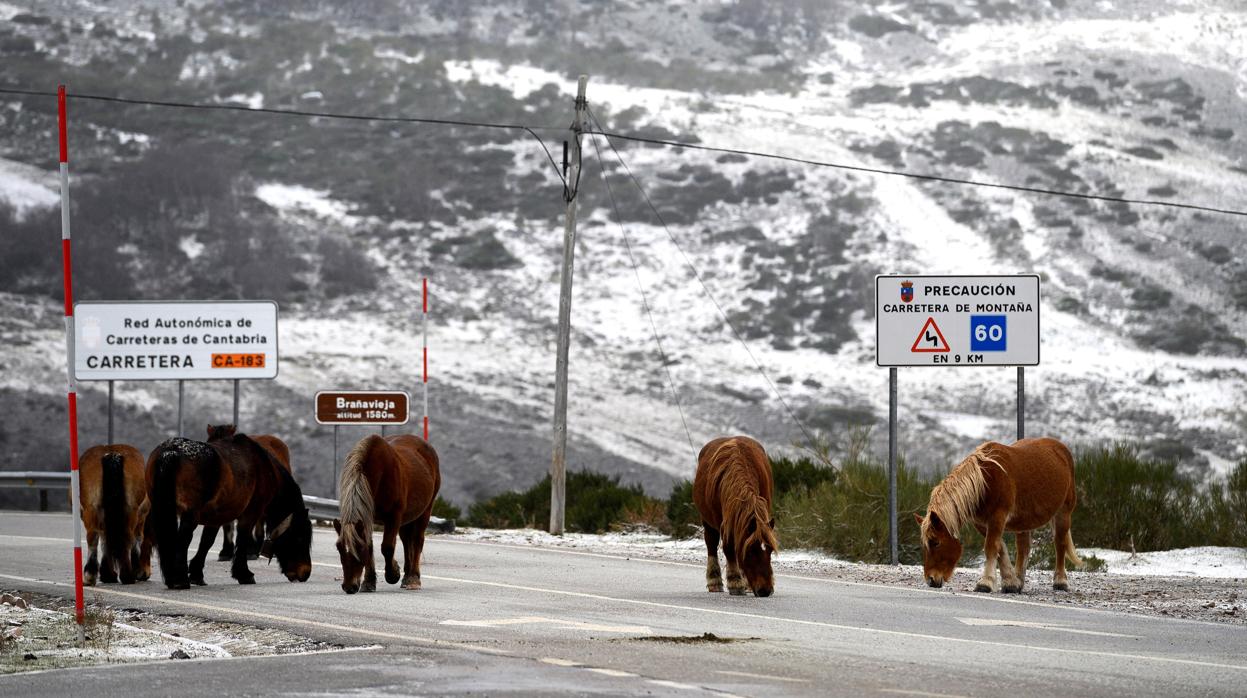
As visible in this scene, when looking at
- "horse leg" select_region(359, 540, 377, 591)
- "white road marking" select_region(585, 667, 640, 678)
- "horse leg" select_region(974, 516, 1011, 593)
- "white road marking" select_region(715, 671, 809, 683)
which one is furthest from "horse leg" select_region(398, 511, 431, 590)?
"white road marking" select_region(715, 671, 809, 683)

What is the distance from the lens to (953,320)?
853 inches

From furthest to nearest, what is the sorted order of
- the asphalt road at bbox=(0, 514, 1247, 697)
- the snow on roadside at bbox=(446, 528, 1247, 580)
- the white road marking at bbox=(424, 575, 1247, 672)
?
the snow on roadside at bbox=(446, 528, 1247, 580) < the white road marking at bbox=(424, 575, 1247, 672) < the asphalt road at bbox=(0, 514, 1247, 697)

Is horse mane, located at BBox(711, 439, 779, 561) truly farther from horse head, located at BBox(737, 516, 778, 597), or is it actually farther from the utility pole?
the utility pole

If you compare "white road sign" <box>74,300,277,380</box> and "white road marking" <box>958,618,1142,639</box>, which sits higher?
"white road sign" <box>74,300,277,380</box>

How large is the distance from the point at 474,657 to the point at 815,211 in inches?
2631

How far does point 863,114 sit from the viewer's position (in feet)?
291

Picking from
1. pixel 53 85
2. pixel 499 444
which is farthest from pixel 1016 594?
pixel 53 85

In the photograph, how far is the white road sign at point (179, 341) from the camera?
30984mm

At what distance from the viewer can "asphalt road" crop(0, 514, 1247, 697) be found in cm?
971

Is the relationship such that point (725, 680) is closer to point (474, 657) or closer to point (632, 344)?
point (474, 657)

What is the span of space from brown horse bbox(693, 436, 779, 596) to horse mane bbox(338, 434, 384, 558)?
285cm

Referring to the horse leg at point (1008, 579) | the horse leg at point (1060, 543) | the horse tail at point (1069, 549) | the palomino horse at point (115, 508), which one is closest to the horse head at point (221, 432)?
the palomino horse at point (115, 508)

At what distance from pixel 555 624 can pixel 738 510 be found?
253cm

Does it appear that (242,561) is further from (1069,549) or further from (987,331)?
(987,331)
